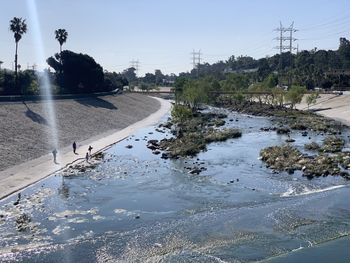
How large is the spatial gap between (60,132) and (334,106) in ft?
229

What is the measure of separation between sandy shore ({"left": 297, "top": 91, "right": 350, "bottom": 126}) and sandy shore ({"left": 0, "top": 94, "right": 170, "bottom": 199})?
3738 cm

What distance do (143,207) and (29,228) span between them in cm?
813

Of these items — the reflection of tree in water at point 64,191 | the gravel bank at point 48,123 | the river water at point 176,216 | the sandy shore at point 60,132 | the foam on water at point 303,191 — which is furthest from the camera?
the gravel bank at point 48,123

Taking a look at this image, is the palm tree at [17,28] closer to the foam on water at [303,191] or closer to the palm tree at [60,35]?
the palm tree at [60,35]

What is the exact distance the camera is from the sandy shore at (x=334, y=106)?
3903 inches

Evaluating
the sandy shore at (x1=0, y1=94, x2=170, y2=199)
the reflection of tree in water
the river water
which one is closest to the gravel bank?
the sandy shore at (x1=0, y1=94, x2=170, y2=199)

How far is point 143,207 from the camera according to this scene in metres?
34.2

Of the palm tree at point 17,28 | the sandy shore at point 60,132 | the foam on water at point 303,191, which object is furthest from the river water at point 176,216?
the palm tree at point 17,28

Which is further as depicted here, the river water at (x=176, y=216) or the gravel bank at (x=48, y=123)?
the gravel bank at (x=48, y=123)

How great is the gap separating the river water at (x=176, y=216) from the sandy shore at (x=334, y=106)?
175 feet

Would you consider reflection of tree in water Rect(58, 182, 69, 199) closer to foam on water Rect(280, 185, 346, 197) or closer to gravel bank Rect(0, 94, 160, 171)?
gravel bank Rect(0, 94, 160, 171)

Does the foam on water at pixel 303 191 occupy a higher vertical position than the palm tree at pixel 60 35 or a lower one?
lower

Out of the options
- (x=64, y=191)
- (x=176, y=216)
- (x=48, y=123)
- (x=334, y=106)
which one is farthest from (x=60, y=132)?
(x=334, y=106)

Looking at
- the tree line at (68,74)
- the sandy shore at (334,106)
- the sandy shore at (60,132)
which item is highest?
the tree line at (68,74)
